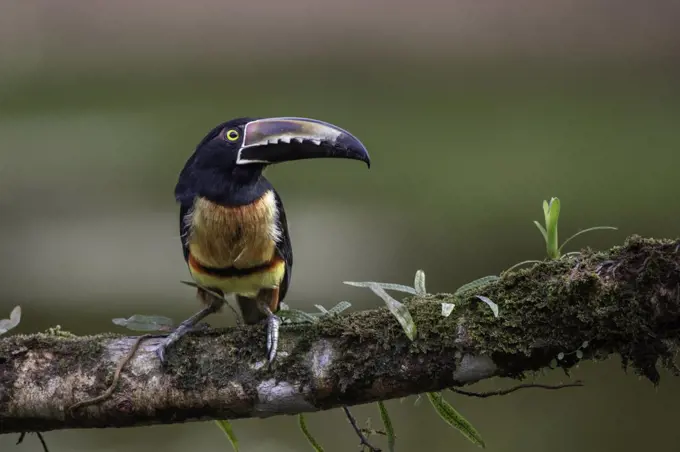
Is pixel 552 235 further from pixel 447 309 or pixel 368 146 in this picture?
pixel 368 146

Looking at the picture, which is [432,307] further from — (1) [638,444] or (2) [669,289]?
(1) [638,444]

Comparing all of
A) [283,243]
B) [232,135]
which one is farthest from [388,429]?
[232,135]

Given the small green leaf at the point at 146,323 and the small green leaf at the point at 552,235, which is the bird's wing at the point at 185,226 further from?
the small green leaf at the point at 552,235

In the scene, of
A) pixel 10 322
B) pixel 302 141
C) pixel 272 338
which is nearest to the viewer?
pixel 272 338

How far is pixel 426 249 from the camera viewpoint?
→ 4.23m

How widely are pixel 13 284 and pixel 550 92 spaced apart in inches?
109

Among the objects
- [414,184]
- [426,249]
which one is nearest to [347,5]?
[414,184]

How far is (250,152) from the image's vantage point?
1.88m

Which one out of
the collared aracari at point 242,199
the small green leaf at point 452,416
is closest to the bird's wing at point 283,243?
the collared aracari at point 242,199

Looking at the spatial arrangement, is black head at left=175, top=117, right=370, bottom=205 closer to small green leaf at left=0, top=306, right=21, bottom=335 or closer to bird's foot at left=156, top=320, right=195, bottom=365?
bird's foot at left=156, top=320, right=195, bottom=365

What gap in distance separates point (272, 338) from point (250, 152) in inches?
18.9

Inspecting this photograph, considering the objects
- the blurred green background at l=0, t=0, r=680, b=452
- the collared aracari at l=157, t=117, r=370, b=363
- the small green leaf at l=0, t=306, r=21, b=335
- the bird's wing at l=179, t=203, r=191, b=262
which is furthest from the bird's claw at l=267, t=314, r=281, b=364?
the blurred green background at l=0, t=0, r=680, b=452

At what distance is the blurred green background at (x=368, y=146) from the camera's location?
12.0 ft

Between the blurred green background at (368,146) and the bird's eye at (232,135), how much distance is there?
183cm
